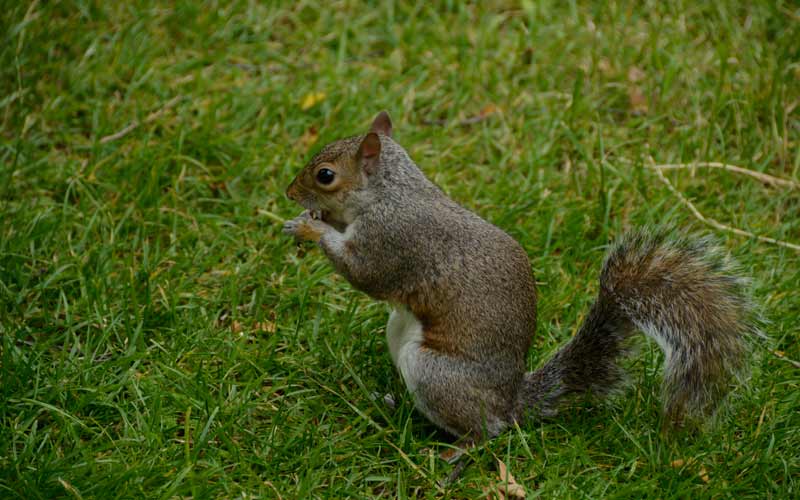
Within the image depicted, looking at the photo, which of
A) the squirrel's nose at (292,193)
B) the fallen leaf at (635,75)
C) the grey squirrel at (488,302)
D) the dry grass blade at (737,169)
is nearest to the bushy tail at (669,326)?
the grey squirrel at (488,302)

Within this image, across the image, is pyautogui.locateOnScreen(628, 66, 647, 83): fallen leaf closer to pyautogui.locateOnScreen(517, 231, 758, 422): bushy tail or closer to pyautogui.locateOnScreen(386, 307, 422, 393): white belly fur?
pyautogui.locateOnScreen(517, 231, 758, 422): bushy tail

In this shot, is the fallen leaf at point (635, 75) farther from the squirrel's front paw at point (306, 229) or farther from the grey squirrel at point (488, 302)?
the squirrel's front paw at point (306, 229)

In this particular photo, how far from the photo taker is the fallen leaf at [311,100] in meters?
3.77

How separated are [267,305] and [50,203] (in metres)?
0.87

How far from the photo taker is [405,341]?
2.52 metres

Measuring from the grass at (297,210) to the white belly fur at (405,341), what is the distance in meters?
0.10

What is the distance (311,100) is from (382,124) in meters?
1.08

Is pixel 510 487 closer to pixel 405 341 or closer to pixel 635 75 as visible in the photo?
pixel 405 341

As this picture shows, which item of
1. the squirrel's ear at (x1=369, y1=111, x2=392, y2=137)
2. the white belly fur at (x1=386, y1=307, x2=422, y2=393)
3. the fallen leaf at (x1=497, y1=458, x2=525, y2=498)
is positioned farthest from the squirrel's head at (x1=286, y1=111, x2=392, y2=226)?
the fallen leaf at (x1=497, y1=458, x2=525, y2=498)

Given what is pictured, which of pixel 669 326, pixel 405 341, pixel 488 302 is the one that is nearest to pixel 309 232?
pixel 405 341

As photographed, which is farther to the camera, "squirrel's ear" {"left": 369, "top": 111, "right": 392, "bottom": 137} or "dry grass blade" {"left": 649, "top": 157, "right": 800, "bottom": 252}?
"dry grass blade" {"left": 649, "top": 157, "right": 800, "bottom": 252}

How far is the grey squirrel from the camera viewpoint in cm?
231

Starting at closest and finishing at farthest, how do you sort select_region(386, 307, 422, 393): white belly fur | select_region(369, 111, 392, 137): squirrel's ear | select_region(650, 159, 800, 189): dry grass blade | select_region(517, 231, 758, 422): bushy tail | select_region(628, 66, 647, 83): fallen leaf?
select_region(517, 231, 758, 422): bushy tail
select_region(386, 307, 422, 393): white belly fur
select_region(369, 111, 392, 137): squirrel's ear
select_region(650, 159, 800, 189): dry grass blade
select_region(628, 66, 647, 83): fallen leaf

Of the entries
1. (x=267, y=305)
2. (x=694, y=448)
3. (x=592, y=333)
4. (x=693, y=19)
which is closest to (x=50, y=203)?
(x=267, y=305)
